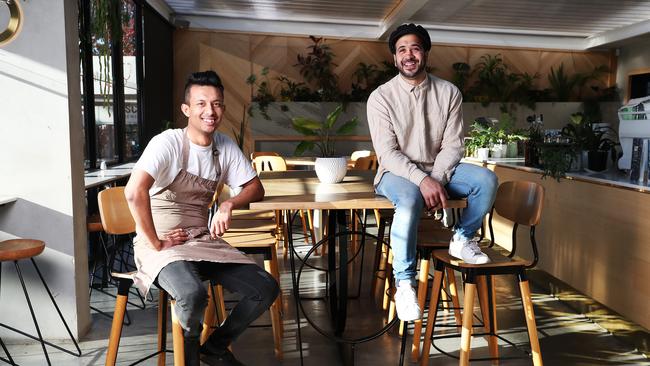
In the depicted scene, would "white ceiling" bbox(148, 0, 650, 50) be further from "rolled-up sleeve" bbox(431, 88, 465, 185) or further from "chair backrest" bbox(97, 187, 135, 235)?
"chair backrest" bbox(97, 187, 135, 235)

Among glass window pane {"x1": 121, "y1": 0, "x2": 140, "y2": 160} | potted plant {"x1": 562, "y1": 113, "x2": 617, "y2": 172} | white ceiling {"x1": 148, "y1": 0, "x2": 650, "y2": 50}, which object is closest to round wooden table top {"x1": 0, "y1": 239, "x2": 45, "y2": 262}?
potted plant {"x1": 562, "y1": 113, "x2": 617, "y2": 172}

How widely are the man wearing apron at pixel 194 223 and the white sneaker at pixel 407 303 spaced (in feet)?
1.74

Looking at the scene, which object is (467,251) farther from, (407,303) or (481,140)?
(481,140)

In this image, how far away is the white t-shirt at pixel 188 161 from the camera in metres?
2.15

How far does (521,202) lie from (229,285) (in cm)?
143

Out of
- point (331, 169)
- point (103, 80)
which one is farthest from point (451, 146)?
point (103, 80)

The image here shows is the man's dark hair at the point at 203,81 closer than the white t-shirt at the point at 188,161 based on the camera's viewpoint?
No

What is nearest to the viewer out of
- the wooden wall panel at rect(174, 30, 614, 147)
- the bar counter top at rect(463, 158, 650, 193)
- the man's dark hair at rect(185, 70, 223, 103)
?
the man's dark hair at rect(185, 70, 223, 103)

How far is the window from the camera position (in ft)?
15.5

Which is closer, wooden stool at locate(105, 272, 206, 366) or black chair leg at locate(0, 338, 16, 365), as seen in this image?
wooden stool at locate(105, 272, 206, 366)

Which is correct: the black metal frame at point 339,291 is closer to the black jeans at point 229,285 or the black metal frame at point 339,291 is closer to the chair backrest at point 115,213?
the black jeans at point 229,285

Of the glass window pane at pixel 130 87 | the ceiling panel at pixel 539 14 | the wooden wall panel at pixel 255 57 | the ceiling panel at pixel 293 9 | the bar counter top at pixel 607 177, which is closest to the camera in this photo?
the bar counter top at pixel 607 177

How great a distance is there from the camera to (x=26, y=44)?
281 centimetres

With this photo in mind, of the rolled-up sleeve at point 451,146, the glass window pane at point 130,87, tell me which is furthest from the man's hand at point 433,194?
the glass window pane at point 130,87
